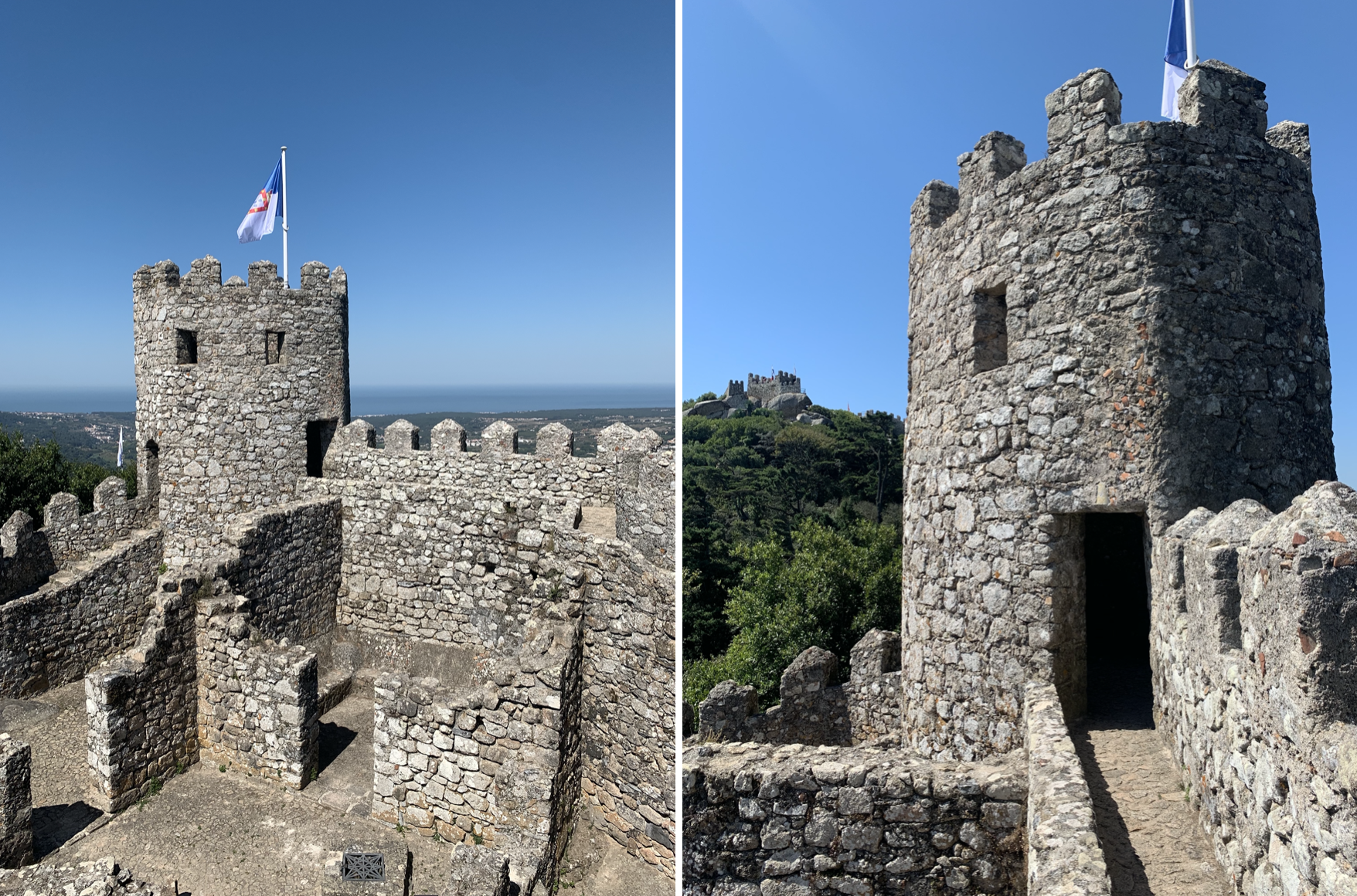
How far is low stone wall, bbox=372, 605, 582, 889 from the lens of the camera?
232 inches

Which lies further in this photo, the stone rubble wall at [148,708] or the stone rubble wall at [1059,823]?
the stone rubble wall at [148,708]

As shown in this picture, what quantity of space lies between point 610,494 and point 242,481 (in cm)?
538

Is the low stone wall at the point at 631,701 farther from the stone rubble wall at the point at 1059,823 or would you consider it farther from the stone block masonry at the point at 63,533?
the stone block masonry at the point at 63,533

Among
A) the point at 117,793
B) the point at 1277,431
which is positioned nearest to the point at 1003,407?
the point at 1277,431

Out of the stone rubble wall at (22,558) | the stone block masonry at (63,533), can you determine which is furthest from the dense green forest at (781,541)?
the stone rubble wall at (22,558)

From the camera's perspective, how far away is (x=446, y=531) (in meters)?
10.3

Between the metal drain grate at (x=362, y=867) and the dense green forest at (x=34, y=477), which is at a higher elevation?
the dense green forest at (x=34, y=477)

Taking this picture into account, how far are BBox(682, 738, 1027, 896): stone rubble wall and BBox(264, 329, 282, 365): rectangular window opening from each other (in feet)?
29.4

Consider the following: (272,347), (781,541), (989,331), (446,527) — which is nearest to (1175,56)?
(989,331)

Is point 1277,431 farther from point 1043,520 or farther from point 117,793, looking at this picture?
point 117,793

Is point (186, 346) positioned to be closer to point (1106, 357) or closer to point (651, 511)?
point (651, 511)

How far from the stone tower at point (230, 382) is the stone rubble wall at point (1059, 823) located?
998 cm

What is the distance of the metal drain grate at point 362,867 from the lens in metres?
5.32

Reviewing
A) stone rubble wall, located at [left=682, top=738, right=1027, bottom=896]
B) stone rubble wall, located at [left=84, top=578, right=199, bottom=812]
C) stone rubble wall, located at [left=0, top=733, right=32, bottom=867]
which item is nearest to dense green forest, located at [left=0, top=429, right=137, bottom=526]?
stone rubble wall, located at [left=84, top=578, right=199, bottom=812]
